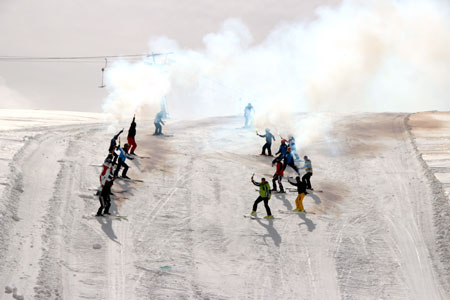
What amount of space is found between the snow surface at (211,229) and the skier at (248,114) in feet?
29.4

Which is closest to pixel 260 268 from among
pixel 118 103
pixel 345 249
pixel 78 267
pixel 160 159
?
pixel 345 249

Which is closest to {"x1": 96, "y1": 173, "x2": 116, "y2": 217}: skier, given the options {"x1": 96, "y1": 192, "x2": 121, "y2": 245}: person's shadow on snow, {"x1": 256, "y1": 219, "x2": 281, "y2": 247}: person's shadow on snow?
{"x1": 96, "y1": 192, "x2": 121, "y2": 245}: person's shadow on snow

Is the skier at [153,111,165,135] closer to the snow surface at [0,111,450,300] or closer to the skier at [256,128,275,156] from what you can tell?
the snow surface at [0,111,450,300]

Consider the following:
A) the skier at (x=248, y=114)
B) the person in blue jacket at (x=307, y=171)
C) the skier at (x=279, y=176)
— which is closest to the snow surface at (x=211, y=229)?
the skier at (x=279, y=176)

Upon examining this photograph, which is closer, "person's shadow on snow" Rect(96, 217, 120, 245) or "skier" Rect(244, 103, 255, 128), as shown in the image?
"person's shadow on snow" Rect(96, 217, 120, 245)

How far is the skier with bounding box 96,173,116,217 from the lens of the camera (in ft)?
72.0

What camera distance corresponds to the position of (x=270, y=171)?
30875mm

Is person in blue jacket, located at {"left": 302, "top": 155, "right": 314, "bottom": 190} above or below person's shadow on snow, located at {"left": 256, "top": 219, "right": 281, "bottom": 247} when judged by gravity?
above

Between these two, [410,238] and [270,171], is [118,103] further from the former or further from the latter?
[410,238]

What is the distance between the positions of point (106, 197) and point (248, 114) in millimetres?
22413

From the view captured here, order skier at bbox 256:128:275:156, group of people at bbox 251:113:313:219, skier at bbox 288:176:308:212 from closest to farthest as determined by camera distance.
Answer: group of people at bbox 251:113:313:219, skier at bbox 288:176:308:212, skier at bbox 256:128:275:156

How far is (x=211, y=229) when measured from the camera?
22.8 m

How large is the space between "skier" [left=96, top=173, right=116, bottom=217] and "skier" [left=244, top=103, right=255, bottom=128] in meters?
21.7

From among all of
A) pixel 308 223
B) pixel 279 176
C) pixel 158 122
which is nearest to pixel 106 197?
pixel 308 223
